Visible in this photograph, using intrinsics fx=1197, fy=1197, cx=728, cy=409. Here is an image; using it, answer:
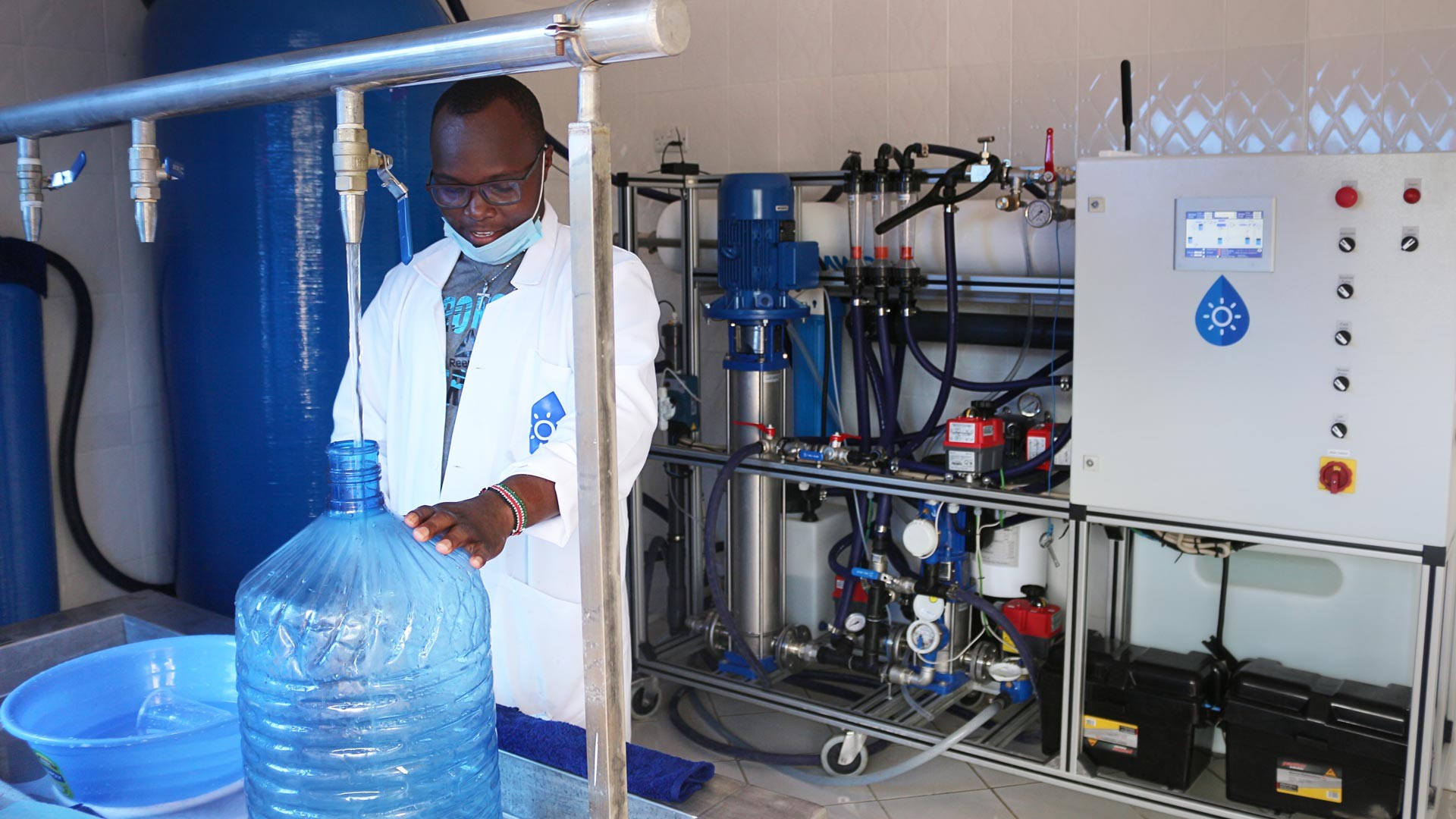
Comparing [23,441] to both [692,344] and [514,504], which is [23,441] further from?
[514,504]

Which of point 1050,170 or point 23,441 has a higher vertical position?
point 1050,170

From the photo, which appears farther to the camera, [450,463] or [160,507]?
[160,507]

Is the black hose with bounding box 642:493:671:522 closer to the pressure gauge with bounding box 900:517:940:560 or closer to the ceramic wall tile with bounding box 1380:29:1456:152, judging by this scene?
the pressure gauge with bounding box 900:517:940:560

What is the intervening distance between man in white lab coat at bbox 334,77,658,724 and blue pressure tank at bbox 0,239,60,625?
4.42ft

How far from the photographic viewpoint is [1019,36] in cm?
332

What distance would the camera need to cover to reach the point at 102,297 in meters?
3.08

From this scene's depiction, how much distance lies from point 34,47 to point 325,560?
2.67 metres

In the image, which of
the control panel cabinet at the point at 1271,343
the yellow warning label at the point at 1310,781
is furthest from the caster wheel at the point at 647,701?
the yellow warning label at the point at 1310,781

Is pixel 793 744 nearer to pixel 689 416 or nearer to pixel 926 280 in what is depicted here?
pixel 689 416

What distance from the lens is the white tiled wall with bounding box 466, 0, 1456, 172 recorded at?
2879 millimetres

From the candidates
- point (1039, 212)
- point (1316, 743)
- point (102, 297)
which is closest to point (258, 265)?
point (102, 297)

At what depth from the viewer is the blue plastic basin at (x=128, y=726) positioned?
970 millimetres

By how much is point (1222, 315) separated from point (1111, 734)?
976 millimetres

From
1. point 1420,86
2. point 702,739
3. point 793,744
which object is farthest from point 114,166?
point 1420,86
